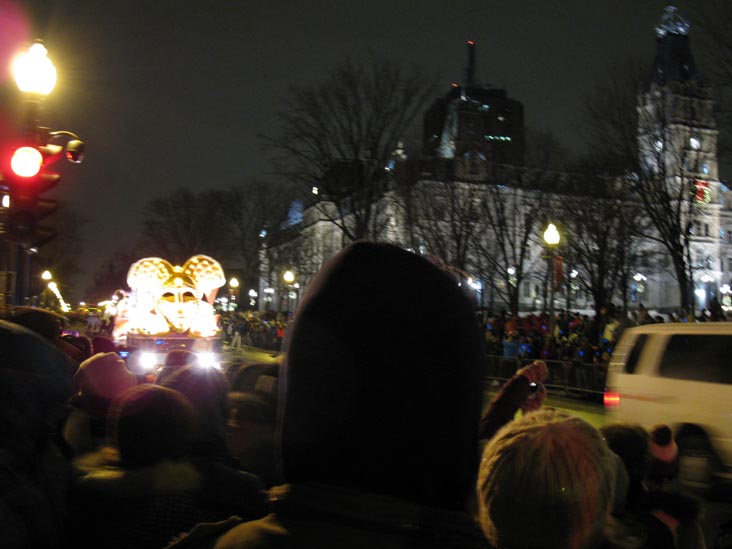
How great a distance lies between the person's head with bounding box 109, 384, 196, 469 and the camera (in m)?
2.85

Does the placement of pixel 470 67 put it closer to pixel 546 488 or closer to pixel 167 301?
pixel 167 301

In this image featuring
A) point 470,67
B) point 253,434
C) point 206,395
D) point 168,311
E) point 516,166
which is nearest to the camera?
point 206,395

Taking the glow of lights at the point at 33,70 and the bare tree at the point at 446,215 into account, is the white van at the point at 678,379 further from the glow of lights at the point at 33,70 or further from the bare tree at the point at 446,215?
the bare tree at the point at 446,215

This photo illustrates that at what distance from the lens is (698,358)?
9.77m

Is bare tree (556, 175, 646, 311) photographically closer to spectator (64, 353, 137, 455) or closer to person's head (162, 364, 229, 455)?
spectator (64, 353, 137, 455)

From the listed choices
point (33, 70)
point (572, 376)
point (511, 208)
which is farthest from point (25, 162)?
point (511, 208)

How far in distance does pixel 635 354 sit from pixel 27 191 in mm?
8199

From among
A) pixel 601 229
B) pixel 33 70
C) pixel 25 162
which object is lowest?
pixel 25 162

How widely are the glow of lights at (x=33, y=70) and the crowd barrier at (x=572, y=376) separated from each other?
1318 cm

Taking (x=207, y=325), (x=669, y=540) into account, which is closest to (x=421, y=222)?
(x=207, y=325)

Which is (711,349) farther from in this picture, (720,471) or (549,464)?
(549,464)

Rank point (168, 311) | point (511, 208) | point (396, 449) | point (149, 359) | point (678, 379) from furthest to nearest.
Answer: point (511, 208) → point (168, 311) → point (149, 359) → point (678, 379) → point (396, 449)

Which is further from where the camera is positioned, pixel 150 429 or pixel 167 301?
pixel 167 301

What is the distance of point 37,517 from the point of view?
2086 millimetres
